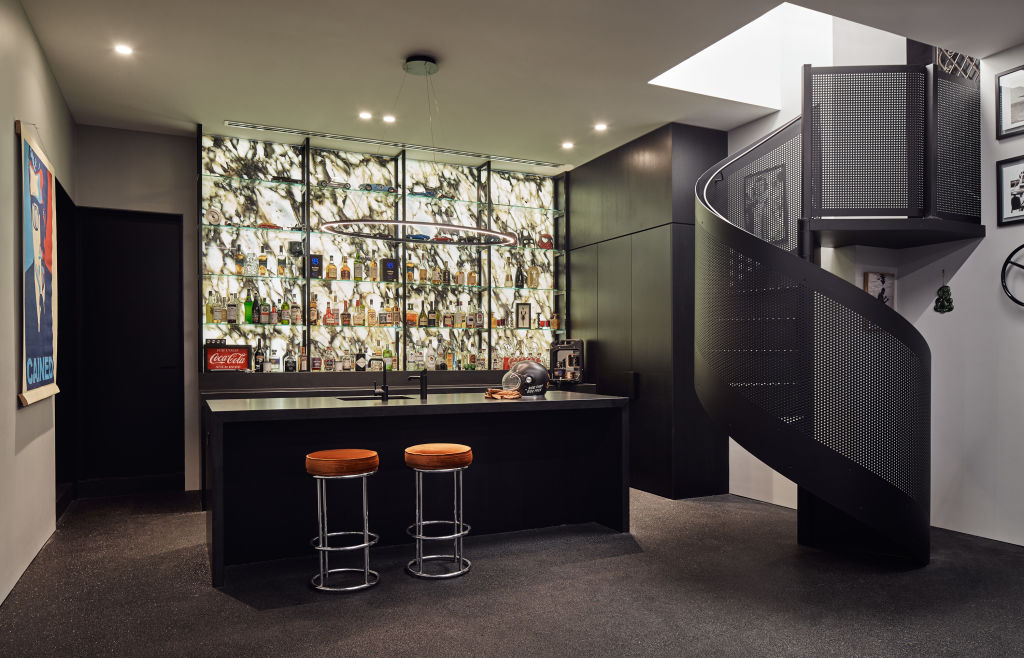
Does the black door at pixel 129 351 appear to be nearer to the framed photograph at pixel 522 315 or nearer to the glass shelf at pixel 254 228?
the glass shelf at pixel 254 228

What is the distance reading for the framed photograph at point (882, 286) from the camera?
5352mm

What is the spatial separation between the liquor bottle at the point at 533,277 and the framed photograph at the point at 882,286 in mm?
3559

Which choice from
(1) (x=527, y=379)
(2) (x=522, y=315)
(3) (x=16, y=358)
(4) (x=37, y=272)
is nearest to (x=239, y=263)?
(4) (x=37, y=272)

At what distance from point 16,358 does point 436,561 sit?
2633mm

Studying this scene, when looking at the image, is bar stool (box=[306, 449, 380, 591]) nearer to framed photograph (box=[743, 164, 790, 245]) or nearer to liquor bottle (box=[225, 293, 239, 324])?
liquor bottle (box=[225, 293, 239, 324])

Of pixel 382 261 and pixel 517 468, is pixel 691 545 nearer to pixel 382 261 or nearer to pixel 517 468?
pixel 517 468

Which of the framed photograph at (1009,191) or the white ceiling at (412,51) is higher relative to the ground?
the white ceiling at (412,51)

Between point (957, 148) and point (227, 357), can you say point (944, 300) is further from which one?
point (227, 357)

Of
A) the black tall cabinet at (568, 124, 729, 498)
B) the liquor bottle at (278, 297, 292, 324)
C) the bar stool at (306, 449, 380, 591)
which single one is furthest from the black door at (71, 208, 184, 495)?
the black tall cabinet at (568, 124, 729, 498)

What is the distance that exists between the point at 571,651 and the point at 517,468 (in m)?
2.02

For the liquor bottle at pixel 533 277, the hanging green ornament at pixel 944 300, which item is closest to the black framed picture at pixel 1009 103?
the hanging green ornament at pixel 944 300

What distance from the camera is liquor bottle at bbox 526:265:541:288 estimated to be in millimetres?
7945

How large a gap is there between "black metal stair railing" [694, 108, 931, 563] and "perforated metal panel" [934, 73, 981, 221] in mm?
1128

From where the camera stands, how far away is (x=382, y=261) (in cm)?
712
